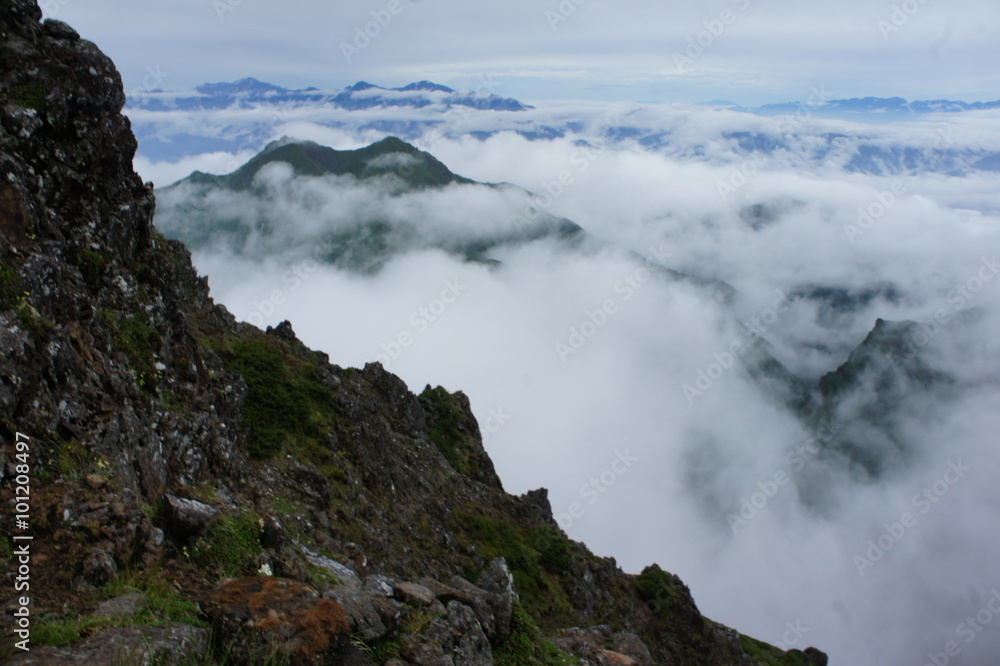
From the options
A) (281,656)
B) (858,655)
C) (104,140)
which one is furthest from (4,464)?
(858,655)

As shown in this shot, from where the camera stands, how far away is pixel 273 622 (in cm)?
689

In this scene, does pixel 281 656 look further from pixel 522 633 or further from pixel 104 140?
pixel 104 140

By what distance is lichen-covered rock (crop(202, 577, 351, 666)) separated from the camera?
262 inches

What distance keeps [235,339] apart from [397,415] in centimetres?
A: 1616

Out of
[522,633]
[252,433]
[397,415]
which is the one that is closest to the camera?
[522,633]

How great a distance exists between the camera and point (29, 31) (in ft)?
52.3

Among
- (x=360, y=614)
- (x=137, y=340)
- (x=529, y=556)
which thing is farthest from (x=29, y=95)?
(x=529, y=556)

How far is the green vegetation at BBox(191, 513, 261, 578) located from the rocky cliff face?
0.11ft

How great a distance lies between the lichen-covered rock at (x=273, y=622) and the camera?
21.9 feet

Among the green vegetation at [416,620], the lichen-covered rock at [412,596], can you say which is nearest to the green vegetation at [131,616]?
the green vegetation at [416,620]

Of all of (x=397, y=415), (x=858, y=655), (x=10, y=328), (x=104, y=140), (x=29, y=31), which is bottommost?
(x=858, y=655)

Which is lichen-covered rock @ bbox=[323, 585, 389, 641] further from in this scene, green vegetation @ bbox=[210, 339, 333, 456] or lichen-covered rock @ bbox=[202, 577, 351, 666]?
green vegetation @ bbox=[210, 339, 333, 456]

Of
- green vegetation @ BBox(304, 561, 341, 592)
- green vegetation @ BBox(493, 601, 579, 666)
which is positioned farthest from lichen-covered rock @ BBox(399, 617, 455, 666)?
green vegetation @ BBox(493, 601, 579, 666)
